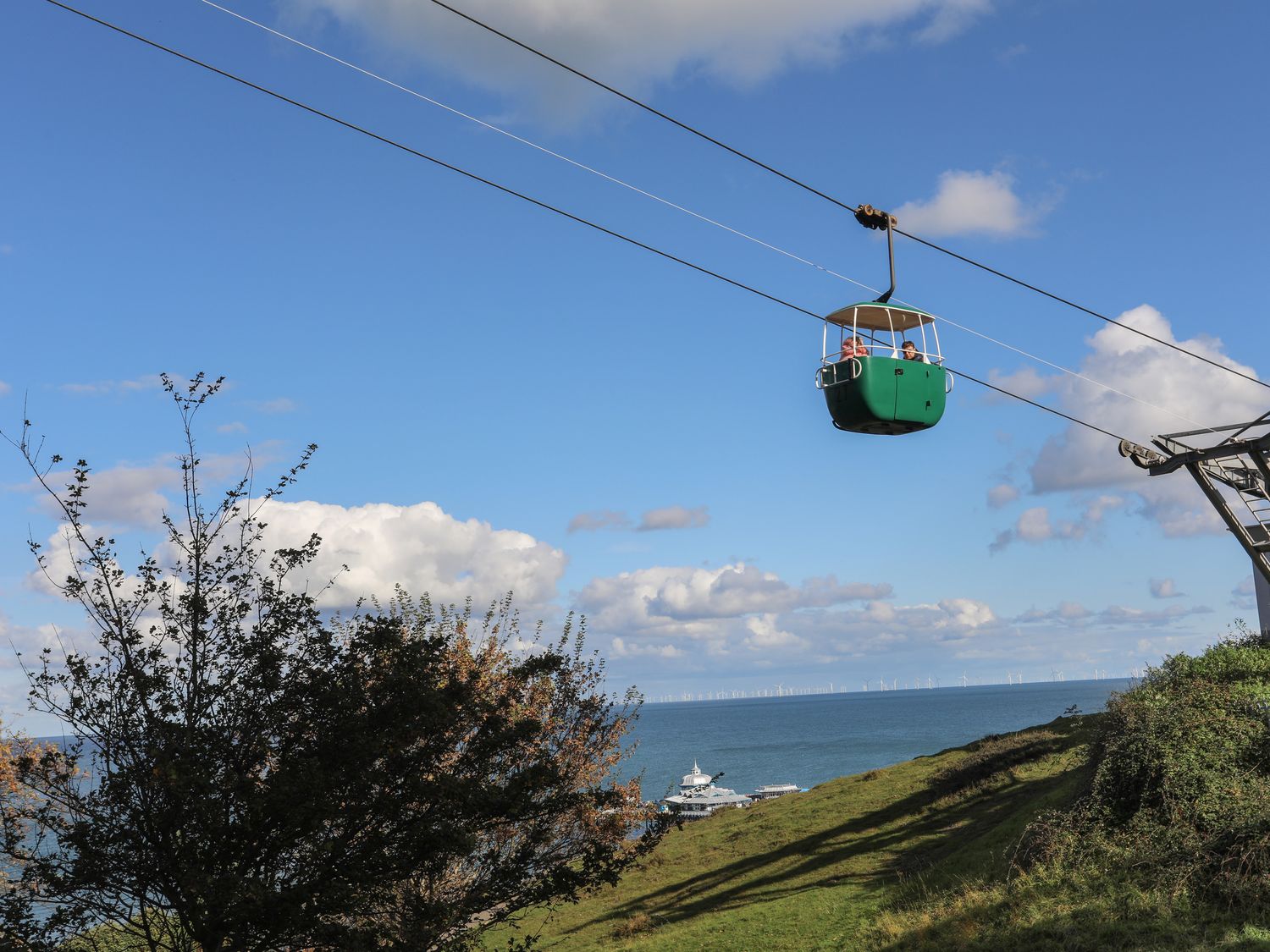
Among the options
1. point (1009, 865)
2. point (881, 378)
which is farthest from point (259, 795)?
point (1009, 865)

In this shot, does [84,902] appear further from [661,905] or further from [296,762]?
[661,905]

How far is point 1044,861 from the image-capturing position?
21.3m

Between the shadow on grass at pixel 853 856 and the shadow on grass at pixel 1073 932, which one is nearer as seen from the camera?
the shadow on grass at pixel 1073 932

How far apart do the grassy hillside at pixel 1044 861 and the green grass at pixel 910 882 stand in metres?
0.07

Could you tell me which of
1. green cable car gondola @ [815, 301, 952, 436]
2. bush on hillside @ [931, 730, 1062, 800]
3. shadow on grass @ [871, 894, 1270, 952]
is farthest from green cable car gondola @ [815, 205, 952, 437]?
bush on hillside @ [931, 730, 1062, 800]

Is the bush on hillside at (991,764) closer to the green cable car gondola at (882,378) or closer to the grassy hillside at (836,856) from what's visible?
the grassy hillside at (836,856)

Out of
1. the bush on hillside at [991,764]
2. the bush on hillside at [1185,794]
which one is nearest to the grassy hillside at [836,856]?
the bush on hillside at [991,764]

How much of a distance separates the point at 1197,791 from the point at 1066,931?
4577 mm

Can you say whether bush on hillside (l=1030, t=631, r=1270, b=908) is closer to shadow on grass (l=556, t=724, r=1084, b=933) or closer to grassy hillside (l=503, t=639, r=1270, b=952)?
grassy hillside (l=503, t=639, r=1270, b=952)

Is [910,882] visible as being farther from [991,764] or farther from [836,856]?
[991,764]

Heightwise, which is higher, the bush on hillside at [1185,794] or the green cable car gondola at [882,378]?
the green cable car gondola at [882,378]

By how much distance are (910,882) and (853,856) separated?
5387mm

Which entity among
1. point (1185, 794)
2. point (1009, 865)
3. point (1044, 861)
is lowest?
point (1009, 865)

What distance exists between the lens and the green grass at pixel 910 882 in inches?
712
